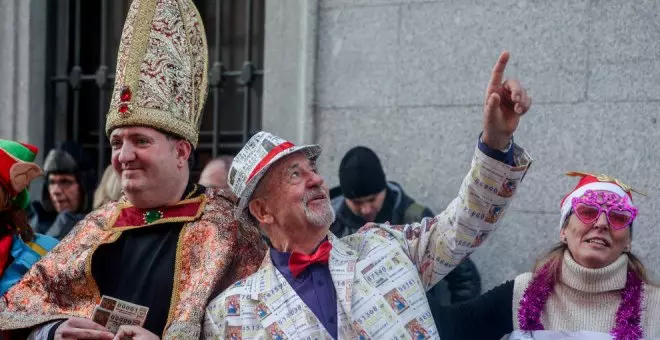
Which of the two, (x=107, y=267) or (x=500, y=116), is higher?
(x=500, y=116)

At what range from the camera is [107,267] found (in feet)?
13.7

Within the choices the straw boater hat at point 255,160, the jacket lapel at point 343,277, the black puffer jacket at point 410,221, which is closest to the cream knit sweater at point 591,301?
the jacket lapel at point 343,277

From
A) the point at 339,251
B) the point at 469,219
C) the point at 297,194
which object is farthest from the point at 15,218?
the point at 469,219

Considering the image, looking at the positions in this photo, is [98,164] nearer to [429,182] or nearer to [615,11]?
[429,182]

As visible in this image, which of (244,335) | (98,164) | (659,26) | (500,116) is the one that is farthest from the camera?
(98,164)

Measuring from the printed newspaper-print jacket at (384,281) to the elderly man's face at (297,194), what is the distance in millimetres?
121

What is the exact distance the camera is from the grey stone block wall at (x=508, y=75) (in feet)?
18.3

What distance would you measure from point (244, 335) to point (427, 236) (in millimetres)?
668

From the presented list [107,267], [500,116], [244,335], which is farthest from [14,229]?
[500,116]

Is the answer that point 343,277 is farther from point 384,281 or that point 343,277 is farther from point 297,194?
point 297,194

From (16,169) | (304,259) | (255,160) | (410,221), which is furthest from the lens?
(410,221)

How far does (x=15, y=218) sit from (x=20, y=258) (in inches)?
7.1

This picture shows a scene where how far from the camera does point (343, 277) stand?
375 centimetres

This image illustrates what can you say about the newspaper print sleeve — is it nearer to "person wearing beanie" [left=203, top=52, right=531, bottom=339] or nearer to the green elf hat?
"person wearing beanie" [left=203, top=52, right=531, bottom=339]
